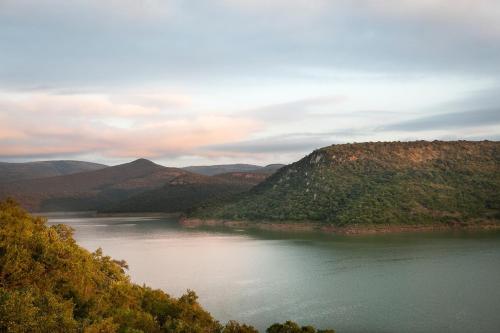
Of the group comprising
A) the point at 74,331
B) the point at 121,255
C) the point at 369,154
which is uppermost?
the point at 369,154

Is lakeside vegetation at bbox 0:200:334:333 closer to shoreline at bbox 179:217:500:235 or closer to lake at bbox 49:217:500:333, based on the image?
lake at bbox 49:217:500:333

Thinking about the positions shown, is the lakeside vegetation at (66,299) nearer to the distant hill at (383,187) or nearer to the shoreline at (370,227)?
the shoreline at (370,227)

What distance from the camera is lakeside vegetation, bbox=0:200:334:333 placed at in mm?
19797

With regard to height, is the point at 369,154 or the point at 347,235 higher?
the point at 369,154

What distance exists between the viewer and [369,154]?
154 meters

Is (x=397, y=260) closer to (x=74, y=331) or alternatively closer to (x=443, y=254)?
(x=443, y=254)

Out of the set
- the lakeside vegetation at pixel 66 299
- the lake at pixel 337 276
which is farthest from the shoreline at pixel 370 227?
the lakeside vegetation at pixel 66 299

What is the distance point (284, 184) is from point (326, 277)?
305 feet

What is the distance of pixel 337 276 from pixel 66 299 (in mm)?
44560

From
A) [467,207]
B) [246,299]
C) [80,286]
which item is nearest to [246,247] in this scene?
[246,299]

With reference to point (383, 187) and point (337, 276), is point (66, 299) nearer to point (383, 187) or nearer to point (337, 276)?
point (337, 276)

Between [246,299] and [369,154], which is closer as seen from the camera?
[246,299]

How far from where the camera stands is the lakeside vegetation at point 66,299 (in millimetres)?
19797

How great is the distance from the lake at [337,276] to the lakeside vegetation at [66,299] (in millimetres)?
12290
